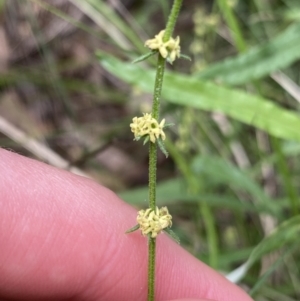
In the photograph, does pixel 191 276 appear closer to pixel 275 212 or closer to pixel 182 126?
pixel 275 212

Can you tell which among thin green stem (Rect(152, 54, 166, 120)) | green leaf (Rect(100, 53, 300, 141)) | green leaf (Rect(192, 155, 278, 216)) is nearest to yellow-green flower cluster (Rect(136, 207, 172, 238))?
thin green stem (Rect(152, 54, 166, 120))

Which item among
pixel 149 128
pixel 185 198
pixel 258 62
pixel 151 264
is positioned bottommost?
pixel 151 264

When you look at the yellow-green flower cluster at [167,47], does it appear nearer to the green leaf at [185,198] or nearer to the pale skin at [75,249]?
the pale skin at [75,249]

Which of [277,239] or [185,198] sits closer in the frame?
[277,239]

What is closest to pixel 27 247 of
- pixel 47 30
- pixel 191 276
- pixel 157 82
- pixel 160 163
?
pixel 191 276

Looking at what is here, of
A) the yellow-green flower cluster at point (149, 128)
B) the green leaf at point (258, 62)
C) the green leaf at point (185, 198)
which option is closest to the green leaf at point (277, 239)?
the green leaf at point (185, 198)

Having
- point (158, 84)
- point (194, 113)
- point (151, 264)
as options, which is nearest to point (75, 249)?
point (151, 264)

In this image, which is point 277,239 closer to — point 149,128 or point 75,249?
point 75,249
